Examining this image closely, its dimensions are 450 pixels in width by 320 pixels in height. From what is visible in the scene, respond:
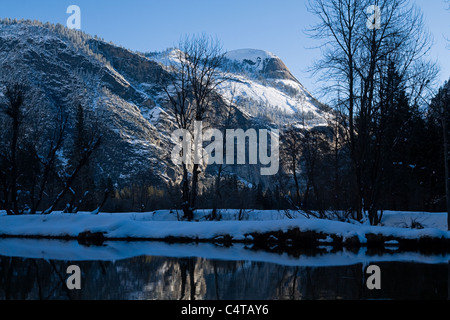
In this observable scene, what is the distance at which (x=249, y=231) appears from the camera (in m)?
16.5

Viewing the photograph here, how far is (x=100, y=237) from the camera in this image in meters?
17.8

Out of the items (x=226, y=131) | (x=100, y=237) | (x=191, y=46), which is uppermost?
(x=191, y=46)

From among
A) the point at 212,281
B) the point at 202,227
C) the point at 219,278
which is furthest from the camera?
the point at 202,227

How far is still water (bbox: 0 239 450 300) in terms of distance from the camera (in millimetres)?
6027

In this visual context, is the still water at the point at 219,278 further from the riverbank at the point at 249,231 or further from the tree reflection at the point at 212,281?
the riverbank at the point at 249,231

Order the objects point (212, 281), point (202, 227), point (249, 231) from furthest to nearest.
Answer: point (202, 227) < point (249, 231) < point (212, 281)

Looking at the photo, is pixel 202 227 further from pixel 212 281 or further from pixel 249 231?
pixel 212 281

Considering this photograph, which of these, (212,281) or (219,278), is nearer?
(212,281)

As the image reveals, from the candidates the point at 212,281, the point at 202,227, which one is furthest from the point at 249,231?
the point at 212,281

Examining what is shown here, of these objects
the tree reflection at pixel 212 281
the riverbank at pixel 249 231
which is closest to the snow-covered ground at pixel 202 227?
the riverbank at pixel 249 231

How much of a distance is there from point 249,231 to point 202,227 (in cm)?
188
